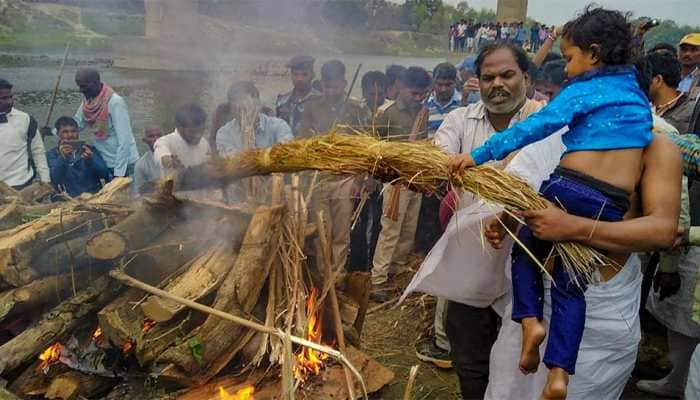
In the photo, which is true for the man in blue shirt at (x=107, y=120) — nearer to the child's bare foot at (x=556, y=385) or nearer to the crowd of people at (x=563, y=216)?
the crowd of people at (x=563, y=216)

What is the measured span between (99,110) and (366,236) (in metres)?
→ 3.60

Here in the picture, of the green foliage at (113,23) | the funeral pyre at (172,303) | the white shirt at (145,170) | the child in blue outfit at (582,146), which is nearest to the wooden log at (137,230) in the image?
the funeral pyre at (172,303)

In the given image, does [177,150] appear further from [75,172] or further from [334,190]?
[334,190]

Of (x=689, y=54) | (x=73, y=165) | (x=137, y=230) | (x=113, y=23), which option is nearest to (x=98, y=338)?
(x=137, y=230)

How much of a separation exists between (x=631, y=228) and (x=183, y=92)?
599 cm

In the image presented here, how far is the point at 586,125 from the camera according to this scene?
7.55ft

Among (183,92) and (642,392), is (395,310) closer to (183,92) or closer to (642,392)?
(642,392)

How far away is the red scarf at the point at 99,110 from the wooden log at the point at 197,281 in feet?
11.8

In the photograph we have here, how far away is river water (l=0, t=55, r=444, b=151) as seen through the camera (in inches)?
259

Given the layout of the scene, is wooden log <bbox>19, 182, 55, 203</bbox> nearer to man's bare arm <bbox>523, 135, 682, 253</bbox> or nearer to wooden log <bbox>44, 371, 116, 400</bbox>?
wooden log <bbox>44, 371, 116, 400</bbox>

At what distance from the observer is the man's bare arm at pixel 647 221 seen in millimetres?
2205

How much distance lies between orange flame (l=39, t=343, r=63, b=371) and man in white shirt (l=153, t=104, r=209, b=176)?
2.05 meters

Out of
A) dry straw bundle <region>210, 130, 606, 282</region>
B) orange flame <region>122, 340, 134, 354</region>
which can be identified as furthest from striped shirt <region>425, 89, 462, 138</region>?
orange flame <region>122, 340, 134, 354</region>

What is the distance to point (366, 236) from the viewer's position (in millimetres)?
6027
